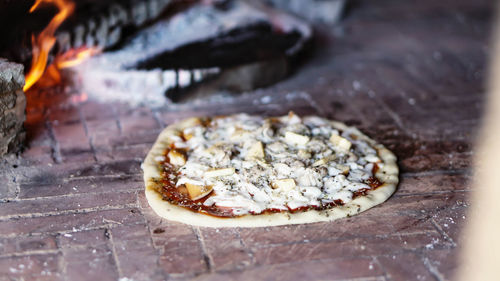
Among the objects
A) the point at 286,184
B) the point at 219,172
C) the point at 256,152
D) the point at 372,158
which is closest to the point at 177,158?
the point at 219,172

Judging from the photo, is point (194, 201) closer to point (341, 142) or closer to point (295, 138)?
point (295, 138)

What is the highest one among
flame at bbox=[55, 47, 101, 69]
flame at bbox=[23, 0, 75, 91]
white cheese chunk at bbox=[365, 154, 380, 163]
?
flame at bbox=[23, 0, 75, 91]

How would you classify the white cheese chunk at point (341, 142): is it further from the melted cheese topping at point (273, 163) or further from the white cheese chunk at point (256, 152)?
the white cheese chunk at point (256, 152)

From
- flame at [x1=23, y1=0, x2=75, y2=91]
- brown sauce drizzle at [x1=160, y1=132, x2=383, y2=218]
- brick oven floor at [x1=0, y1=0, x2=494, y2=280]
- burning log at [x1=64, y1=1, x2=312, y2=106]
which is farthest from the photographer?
burning log at [x1=64, y1=1, x2=312, y2=106]

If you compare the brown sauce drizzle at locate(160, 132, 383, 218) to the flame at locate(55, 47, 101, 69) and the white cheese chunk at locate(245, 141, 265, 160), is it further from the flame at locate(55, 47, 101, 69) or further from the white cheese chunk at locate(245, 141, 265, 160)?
the flame at locate(55, 47, 101, 69)

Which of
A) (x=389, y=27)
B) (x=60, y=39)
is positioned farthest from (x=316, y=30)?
(x=60, y=39)

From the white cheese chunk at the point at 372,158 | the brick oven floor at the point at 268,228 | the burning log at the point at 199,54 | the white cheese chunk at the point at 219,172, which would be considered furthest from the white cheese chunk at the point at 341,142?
the burning log at the point at 199,54

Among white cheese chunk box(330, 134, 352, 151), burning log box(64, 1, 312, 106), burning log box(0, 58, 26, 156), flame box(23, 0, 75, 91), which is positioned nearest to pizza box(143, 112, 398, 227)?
white cheese chunk box(330, 134, 352, 151)
